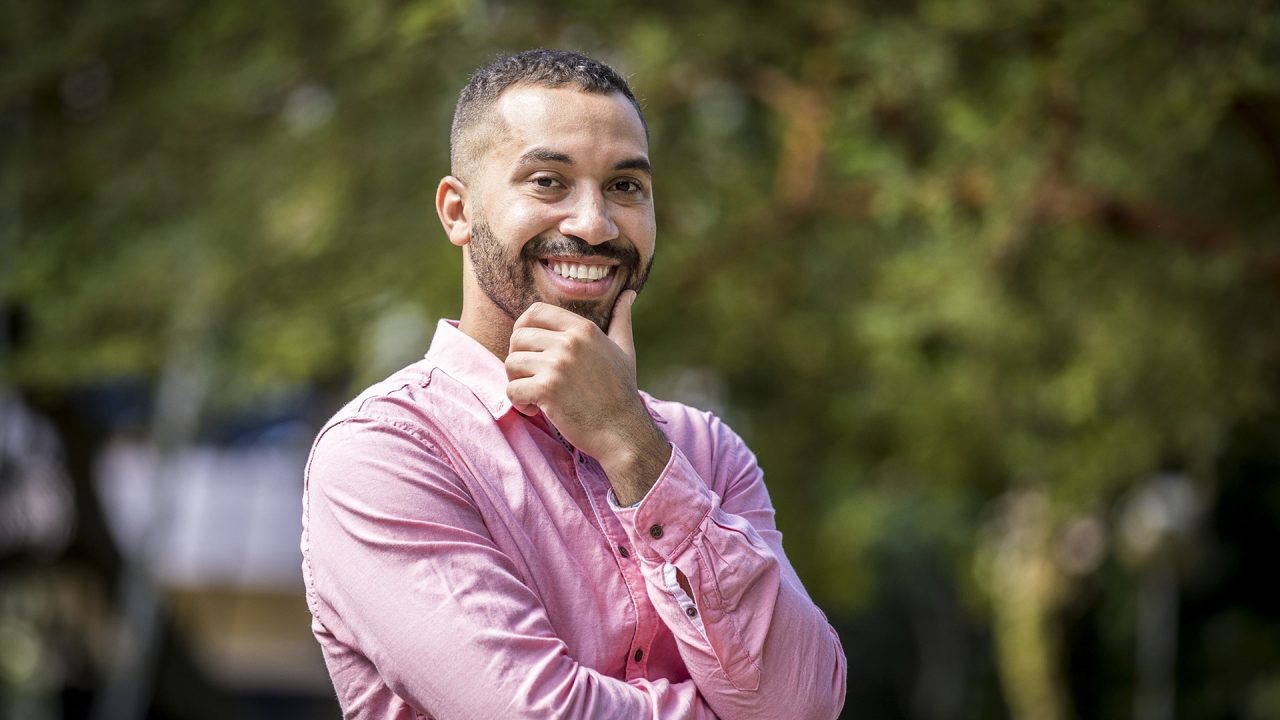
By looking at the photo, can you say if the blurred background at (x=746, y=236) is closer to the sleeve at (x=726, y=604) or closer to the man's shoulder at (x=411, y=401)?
the man's shoulder at (x=411, y=401)

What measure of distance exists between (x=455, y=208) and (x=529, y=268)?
0.58 feet

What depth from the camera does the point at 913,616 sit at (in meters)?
17.4

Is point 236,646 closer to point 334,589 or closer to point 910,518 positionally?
point 910,518

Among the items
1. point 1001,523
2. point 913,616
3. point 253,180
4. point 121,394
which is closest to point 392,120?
point 253,180

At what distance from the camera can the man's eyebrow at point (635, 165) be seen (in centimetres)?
195

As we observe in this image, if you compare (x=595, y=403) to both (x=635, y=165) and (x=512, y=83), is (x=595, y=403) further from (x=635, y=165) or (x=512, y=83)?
(x=512, y=83)

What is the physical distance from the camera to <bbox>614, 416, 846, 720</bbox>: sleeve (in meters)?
1.80

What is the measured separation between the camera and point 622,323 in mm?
1970

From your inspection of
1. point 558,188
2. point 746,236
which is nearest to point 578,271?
point 558,188

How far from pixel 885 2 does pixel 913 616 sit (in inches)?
469

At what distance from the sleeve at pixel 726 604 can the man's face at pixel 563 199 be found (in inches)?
10.8

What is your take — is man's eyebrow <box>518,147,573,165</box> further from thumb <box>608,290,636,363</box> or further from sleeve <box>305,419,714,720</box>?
sleeve <box>305,419,714,720</box>

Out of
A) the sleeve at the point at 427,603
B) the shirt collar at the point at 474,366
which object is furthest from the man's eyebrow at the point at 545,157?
the sleeve at the point at 427,603

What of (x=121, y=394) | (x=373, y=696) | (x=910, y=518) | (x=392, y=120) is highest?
(x=392, y=120)
